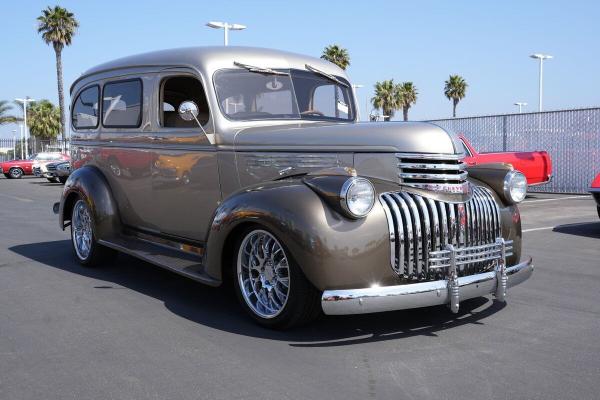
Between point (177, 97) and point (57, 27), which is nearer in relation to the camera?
point (177, 97)

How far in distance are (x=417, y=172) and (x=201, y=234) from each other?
2016mm

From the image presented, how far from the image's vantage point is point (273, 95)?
5.42 meters

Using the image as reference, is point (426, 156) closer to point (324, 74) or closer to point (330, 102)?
point (330, 102)

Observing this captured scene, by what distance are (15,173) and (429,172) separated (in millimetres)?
31978

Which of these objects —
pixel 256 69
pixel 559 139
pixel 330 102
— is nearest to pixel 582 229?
pixel 330 102

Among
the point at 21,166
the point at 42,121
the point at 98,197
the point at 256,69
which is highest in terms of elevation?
the point at 42,121

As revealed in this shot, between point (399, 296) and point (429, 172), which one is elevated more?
point (429, 172)

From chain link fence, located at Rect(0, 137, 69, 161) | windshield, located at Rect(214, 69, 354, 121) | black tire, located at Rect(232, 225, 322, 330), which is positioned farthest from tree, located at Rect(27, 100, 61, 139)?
black tire, located at Rect(232, 225, 322, 330)

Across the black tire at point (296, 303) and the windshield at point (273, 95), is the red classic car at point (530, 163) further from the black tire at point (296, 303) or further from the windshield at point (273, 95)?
the black tire at point (296, 303)

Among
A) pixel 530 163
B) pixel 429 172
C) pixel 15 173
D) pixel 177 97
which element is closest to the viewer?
pixel 429 172

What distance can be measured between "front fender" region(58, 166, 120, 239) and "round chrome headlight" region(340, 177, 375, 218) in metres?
3.16

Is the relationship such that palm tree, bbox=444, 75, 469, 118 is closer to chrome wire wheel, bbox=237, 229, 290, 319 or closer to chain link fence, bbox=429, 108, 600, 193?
chain link fence, bbox=429, 108, 600, 193

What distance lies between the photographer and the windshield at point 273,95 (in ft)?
17.2

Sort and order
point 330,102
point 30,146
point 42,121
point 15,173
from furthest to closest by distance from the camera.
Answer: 1. point 42,121
2. point 30,146
3. point 15,173
4. point 330,102
